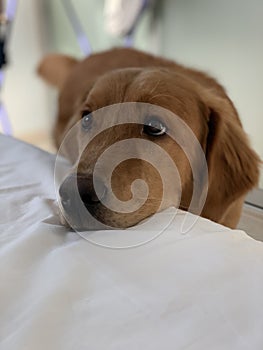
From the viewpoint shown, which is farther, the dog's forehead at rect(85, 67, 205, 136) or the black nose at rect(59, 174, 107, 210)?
the dog's forehead at rect(85, 67, 205, 136)

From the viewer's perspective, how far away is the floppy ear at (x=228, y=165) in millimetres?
1112

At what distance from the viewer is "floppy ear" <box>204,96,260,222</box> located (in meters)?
1.11

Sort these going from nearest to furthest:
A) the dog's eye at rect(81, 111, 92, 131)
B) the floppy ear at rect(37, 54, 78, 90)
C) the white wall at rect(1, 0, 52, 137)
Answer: the dog's eye at rect(81, 111, 92, 131) < the floppy ear at rect(37, 54, 78, 90) < the white wall at rect(1, 0, 52, 137)

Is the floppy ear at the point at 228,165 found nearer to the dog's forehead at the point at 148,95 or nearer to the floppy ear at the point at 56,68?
the dog's forehead at the point at 148,95

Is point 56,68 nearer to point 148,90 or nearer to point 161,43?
point 161,43

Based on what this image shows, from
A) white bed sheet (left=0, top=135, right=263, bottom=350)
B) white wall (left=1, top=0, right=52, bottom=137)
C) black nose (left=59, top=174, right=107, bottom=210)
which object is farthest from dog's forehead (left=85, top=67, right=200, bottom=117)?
white wall (left=1, top=0, right=52, bottom=137)

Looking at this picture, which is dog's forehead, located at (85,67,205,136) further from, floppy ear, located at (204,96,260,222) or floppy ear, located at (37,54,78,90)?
floppy ear, located at (37,54,78,90)

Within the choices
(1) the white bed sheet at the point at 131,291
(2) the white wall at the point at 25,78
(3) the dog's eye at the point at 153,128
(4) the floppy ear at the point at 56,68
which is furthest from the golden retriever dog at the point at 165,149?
(2) the white wall at the point at 25,78

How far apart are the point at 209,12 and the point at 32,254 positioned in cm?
213

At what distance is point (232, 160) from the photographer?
113 cm

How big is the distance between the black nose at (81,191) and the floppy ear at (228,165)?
0.35 meters

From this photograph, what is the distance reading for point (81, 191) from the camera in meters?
0.82

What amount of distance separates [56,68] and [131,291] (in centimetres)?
189

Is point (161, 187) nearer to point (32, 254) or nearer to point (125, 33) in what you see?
point (32, 254)
